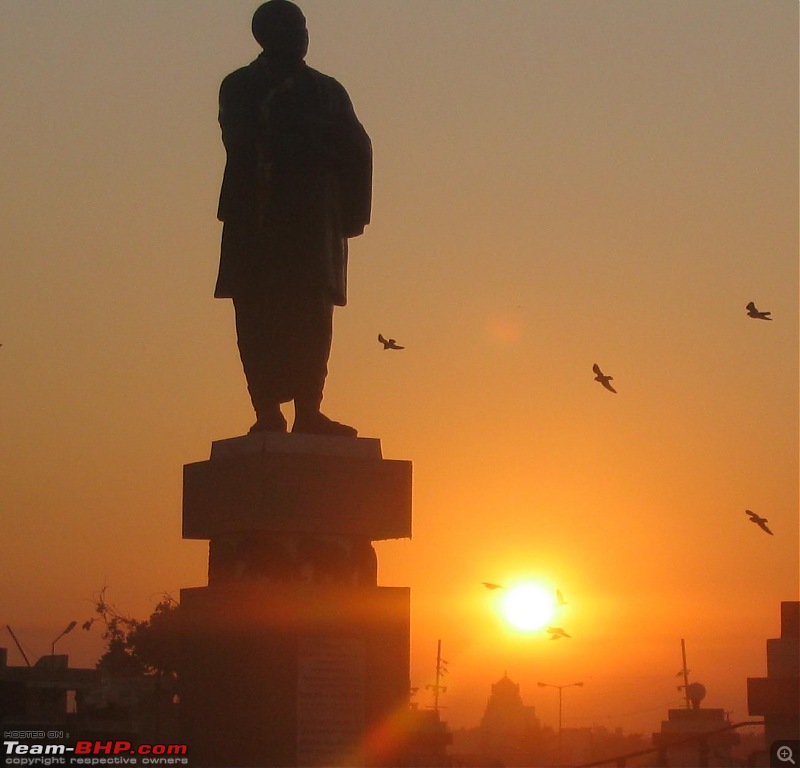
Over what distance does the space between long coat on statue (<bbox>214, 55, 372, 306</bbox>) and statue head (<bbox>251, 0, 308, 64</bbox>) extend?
0.12 m

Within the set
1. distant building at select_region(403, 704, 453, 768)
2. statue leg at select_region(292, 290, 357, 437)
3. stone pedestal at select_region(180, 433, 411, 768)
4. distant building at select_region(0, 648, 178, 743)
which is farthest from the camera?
distant building at select_region(0, 648, 178, 743)

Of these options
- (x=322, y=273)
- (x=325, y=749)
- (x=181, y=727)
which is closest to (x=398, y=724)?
(x=325, y=749)

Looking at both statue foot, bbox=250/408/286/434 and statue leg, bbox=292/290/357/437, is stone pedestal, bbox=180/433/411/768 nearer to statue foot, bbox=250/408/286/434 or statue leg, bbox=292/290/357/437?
statue foot, bbox=250/408/286/434

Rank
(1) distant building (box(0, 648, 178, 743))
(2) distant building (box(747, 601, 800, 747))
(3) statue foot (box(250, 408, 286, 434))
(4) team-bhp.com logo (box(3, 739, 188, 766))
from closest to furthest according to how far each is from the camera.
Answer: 1. (4) team-bhp.com logo (box(3, 739, 188, 766))
2. (3) statue foot (box(250, 408, 286, 434))
3. (2) distant building (box(747, 601, 800, 747))
4. (1) distant building (box(0, 648, 178, 743))

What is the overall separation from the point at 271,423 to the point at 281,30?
9.91 feet

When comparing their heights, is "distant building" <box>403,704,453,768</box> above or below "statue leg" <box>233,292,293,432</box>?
below

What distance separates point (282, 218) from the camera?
1451 cm

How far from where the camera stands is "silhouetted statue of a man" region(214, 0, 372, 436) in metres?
14.5

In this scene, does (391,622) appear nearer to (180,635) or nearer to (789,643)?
(180,635)

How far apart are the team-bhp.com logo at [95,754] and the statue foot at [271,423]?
Answer: 240 cm

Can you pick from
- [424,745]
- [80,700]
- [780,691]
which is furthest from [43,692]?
[780,691]

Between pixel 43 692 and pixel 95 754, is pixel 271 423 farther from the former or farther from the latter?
pixel 43 692

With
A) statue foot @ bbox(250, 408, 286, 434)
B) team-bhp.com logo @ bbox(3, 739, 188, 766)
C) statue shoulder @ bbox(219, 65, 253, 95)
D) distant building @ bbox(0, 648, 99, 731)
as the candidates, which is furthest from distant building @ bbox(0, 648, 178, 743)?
statue shoulder @ bbox(219, 65, 253, 95)

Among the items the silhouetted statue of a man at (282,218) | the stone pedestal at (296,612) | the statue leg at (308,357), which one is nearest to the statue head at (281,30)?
the silhouetted statue of a man at (282,218)
